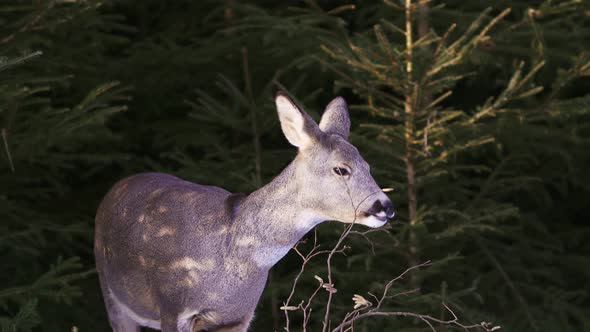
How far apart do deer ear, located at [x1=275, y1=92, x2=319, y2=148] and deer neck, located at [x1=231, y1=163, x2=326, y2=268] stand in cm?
14

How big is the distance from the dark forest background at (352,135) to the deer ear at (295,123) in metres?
1.21

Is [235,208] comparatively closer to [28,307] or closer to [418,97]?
[28,307]

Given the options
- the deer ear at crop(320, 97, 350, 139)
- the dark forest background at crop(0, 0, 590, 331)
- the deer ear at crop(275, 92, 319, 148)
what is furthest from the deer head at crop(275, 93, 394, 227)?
the dark forest background at crop(0, 0, 590, 331)

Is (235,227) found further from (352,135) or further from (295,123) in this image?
(352,135)

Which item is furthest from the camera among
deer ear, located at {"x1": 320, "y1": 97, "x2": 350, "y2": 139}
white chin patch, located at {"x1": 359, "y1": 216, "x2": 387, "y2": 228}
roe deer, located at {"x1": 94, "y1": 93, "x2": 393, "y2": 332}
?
Result: deer ear, located at {"x1": 320, "y1": 97, "x2": 350, "y2": 139}

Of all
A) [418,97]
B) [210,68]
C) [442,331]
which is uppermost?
[418,97]

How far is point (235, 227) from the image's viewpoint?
512 cm

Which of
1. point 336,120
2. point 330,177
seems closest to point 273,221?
point 330,177

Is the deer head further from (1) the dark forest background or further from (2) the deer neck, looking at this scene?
(1) the dark forest background

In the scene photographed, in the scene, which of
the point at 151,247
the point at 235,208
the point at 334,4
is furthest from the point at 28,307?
the point at 334,4

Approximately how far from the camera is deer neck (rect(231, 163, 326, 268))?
4.95m

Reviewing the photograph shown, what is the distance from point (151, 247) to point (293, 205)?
879mm

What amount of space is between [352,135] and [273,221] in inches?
81.9

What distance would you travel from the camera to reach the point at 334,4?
1102 cm
